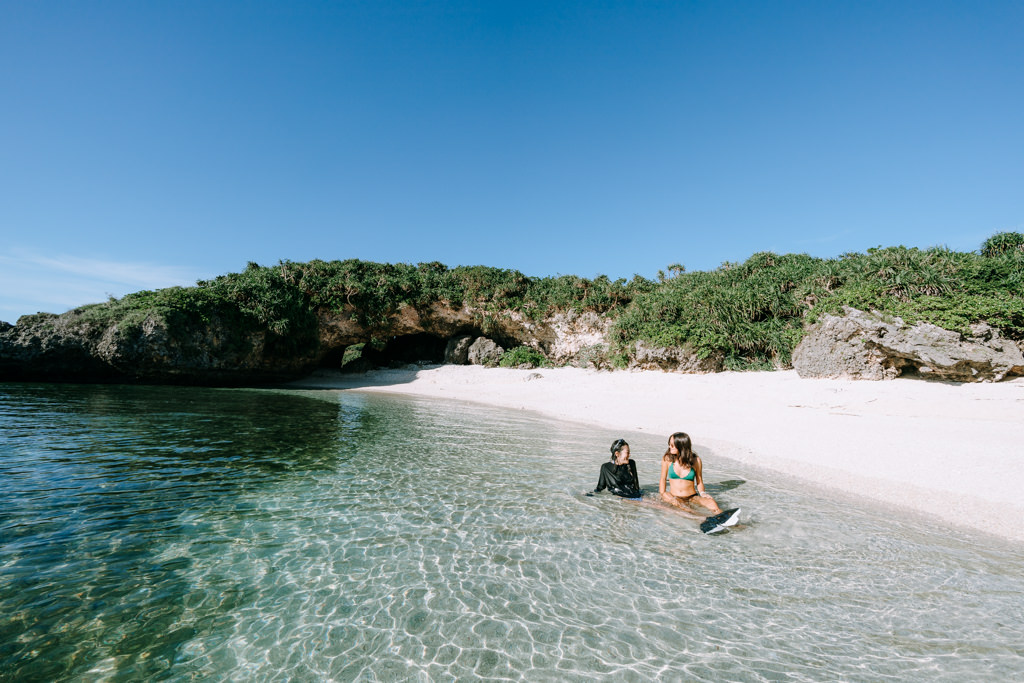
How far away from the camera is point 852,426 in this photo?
11336 mm

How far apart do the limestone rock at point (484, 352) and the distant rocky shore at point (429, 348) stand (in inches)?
3.1

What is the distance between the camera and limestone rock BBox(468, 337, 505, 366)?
101ft

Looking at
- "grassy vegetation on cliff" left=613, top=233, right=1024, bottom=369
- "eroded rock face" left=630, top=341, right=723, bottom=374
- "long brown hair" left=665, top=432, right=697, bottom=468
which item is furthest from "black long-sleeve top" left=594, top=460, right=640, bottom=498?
"eroded rock face" left=630, top=341, right=723, bottom=374

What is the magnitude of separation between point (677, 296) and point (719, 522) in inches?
810

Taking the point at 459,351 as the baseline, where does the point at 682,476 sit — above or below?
below

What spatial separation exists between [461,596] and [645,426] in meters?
11.5

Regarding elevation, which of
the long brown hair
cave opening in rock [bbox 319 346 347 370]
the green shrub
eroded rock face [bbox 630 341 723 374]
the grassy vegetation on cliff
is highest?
the green shrub

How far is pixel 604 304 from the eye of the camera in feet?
97.8

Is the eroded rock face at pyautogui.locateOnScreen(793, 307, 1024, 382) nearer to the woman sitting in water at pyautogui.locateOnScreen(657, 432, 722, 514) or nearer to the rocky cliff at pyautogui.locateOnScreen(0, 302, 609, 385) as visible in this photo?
the rocky cliff at pyautogui.locateOnScreen(0, 302, 609, 385)

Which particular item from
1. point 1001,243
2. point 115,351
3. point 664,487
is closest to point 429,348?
point 115,351

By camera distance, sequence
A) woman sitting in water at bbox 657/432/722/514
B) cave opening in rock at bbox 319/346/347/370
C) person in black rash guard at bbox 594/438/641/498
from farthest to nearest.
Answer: cave opening in rock at bbox 319/346/347/370 < person in black rash guard at bbox 594/438/641/498 < woman sitting in water at bbox 657/432/722/514

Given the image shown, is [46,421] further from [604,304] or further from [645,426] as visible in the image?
[604,304]

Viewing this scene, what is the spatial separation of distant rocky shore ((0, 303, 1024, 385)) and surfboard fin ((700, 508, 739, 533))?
1339 centimetres

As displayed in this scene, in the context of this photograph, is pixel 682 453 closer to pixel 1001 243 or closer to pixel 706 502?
pixel 706 502
